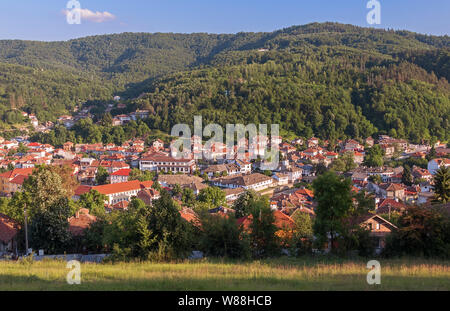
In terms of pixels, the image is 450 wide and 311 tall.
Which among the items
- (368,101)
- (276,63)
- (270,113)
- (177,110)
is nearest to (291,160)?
(270,113)

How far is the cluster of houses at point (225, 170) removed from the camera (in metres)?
24.5

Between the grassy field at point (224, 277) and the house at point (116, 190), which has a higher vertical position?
the grassy field at point (224, 277)

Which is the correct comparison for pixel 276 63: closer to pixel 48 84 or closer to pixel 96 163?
pixel 48 84

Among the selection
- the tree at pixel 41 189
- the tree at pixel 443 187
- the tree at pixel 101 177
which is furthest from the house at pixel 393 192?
the tree at pixel 101 177

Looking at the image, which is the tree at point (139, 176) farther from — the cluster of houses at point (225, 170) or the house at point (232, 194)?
the house at point (232, 194)

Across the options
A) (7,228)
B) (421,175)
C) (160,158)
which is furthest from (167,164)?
(7,228)

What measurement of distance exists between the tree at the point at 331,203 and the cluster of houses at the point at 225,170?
8334 millimetres

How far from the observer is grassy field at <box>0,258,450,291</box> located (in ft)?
16.6

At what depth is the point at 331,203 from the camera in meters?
8.29

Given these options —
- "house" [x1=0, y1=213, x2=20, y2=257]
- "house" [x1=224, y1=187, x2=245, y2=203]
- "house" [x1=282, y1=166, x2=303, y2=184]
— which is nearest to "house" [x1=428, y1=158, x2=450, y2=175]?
"house" [x1=282, y1=166, x2=303, y2=184]

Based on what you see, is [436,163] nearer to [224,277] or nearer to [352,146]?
[352,146]

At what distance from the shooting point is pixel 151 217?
8094 millimetres

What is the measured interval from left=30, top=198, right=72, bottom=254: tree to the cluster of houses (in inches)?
99.4

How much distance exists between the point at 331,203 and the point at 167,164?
2977cm
